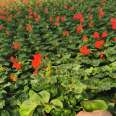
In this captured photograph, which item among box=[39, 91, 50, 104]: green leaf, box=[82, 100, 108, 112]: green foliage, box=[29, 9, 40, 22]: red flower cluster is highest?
box=[29, 9, 40, 22]: red flower cluster

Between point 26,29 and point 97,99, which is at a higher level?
point 26,29

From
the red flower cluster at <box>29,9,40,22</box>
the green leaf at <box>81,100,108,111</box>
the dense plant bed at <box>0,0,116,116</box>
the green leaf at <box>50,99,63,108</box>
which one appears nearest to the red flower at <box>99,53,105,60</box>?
the dense plant bed at <box>0,0,116,116</box>

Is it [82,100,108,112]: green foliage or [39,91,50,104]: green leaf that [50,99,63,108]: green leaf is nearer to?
[39,91,50,104]: green leaf

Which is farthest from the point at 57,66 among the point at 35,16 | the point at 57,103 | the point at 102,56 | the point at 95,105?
the point at 35,16

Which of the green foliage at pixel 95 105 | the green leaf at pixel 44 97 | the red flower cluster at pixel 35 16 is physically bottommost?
the green foliage at pixel 95 105

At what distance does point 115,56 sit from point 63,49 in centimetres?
166

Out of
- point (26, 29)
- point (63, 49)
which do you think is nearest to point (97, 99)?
point (63, 49)

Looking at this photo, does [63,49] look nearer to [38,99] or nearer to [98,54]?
[98,54]

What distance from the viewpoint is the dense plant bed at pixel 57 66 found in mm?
5191

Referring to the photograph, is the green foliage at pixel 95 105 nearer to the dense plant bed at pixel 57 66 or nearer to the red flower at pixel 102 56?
the dense plant bed at pixel 57 66

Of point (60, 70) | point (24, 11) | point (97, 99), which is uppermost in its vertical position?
point (24, 11)

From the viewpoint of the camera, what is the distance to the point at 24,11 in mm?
14430

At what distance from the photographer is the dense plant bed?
17.0 feet

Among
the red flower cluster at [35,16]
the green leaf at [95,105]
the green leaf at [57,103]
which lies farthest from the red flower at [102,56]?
the red flower cluster at [35,16]
